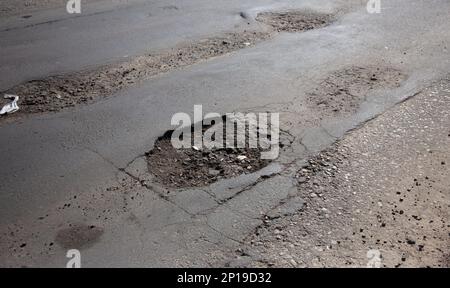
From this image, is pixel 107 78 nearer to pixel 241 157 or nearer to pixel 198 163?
pixel 198 163

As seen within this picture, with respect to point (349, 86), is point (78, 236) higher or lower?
lower

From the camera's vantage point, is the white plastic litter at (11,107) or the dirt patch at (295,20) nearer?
the white plastic litter at (11,107)

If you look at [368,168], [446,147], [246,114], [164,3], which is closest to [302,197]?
[368,168]

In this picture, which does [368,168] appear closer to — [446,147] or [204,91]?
[446,147]

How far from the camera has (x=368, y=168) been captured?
5023 millimetres

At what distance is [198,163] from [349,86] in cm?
313

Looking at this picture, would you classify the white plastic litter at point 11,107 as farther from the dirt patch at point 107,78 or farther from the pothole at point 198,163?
the pothole at point 198,163

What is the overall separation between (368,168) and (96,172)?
3337mm

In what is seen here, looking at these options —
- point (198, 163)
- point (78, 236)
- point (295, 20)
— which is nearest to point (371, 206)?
point (198, 163)

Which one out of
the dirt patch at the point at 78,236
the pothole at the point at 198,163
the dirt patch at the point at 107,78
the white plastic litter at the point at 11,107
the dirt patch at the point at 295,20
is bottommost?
the dirt patch at the point at 78,236

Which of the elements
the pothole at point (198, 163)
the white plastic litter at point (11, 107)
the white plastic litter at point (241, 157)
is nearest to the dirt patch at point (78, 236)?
the pothole at point (198, 163)

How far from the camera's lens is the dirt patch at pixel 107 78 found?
243 inches

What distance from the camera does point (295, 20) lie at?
8.92m

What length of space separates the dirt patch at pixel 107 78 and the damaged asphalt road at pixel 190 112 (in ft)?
0.68
